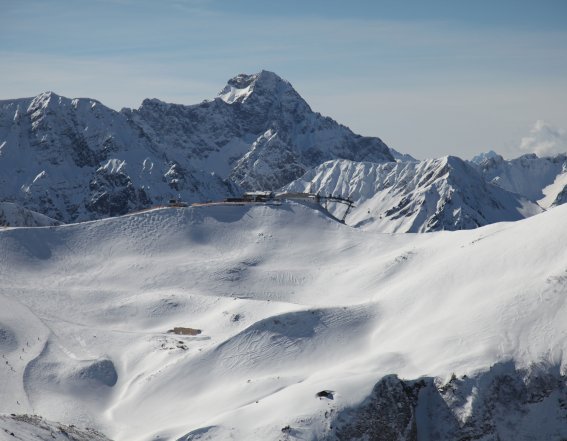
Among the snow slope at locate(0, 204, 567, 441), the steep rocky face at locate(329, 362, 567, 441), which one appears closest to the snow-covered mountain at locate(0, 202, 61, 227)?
the snow slope at locate(0, 204, 567, 441)

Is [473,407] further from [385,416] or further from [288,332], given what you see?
[288,332]

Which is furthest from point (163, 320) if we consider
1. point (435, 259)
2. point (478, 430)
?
point (478, 430)

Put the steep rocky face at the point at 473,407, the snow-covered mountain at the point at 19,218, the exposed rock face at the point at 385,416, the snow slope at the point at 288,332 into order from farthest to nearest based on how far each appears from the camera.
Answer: the snow-covered mountain at the point at 19,218 → the snow slope at the point at 288,332 → the steep rocky face at the point at 473,407 → the exposed rock face at the point at 385,416

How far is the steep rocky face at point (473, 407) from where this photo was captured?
62.8m

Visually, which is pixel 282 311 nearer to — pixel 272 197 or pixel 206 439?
pixel 206 439

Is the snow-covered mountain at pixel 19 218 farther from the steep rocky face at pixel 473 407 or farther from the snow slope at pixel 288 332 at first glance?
the steep rocky face at pixel 473 407

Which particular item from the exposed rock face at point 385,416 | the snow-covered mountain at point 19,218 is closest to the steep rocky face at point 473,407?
the exposed rock face at point 385,416

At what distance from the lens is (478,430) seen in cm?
6353

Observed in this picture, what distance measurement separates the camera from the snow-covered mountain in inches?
5629

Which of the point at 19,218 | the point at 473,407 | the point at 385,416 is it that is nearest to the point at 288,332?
the point at 385,416

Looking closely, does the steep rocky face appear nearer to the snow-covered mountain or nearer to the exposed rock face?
the exposed rock face

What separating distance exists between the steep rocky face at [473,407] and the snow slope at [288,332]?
0.10 metres

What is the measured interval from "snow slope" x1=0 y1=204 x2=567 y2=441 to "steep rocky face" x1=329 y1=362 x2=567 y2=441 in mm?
96

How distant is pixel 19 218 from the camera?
473ft
